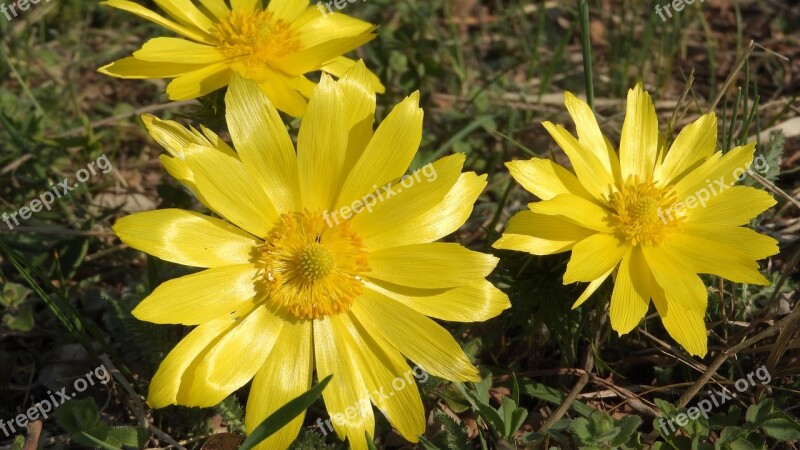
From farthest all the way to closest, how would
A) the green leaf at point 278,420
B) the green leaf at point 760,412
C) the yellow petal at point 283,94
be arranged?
the yellow petal at point 283,94
the green leaf at point 760,412
the green leaf at point 278,420

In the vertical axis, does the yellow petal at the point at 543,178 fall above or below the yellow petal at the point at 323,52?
below

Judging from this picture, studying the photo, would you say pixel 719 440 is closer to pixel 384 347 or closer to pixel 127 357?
pixel 384 347

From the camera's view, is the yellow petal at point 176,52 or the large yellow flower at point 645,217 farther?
the yellow petal at point 176,52

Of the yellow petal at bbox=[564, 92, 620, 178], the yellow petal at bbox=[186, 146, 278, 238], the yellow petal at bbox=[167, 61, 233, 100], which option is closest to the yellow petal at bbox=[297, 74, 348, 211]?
the yellow petal at bbox=[186, 146, 278, 238]

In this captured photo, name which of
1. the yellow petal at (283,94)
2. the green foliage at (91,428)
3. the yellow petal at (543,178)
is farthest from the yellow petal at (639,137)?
the green foliage at (91,428)

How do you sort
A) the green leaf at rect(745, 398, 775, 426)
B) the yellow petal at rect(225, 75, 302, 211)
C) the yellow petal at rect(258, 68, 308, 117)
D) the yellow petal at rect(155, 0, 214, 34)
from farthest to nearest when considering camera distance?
1. the yellow petal at rect(155, 0, 214, 34)
2. the yellow petal at rect(258, 68, 308, 117)
3. the green leaf at rect(745, 398, 775, 426)
4. the yellow petal at rect(225, 75, 302, 211)

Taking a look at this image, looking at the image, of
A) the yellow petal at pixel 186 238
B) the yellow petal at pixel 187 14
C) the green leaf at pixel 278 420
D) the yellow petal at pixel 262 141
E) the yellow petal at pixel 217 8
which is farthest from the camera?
the yellow petal at pixel 217 8

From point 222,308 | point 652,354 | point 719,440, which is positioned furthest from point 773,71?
point 222,308

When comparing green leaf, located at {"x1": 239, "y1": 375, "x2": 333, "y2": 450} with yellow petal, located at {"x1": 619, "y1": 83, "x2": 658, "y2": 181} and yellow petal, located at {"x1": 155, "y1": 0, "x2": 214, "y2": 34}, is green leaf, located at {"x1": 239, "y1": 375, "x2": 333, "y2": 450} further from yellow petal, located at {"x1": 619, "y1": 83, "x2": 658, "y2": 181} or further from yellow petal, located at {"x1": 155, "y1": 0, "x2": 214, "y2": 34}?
yellow petal, located at {"x1": 155, "y1": 0, "x2": 214, "y2": 34}

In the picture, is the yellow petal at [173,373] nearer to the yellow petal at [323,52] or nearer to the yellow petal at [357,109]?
the yellow petal at [357,109]
